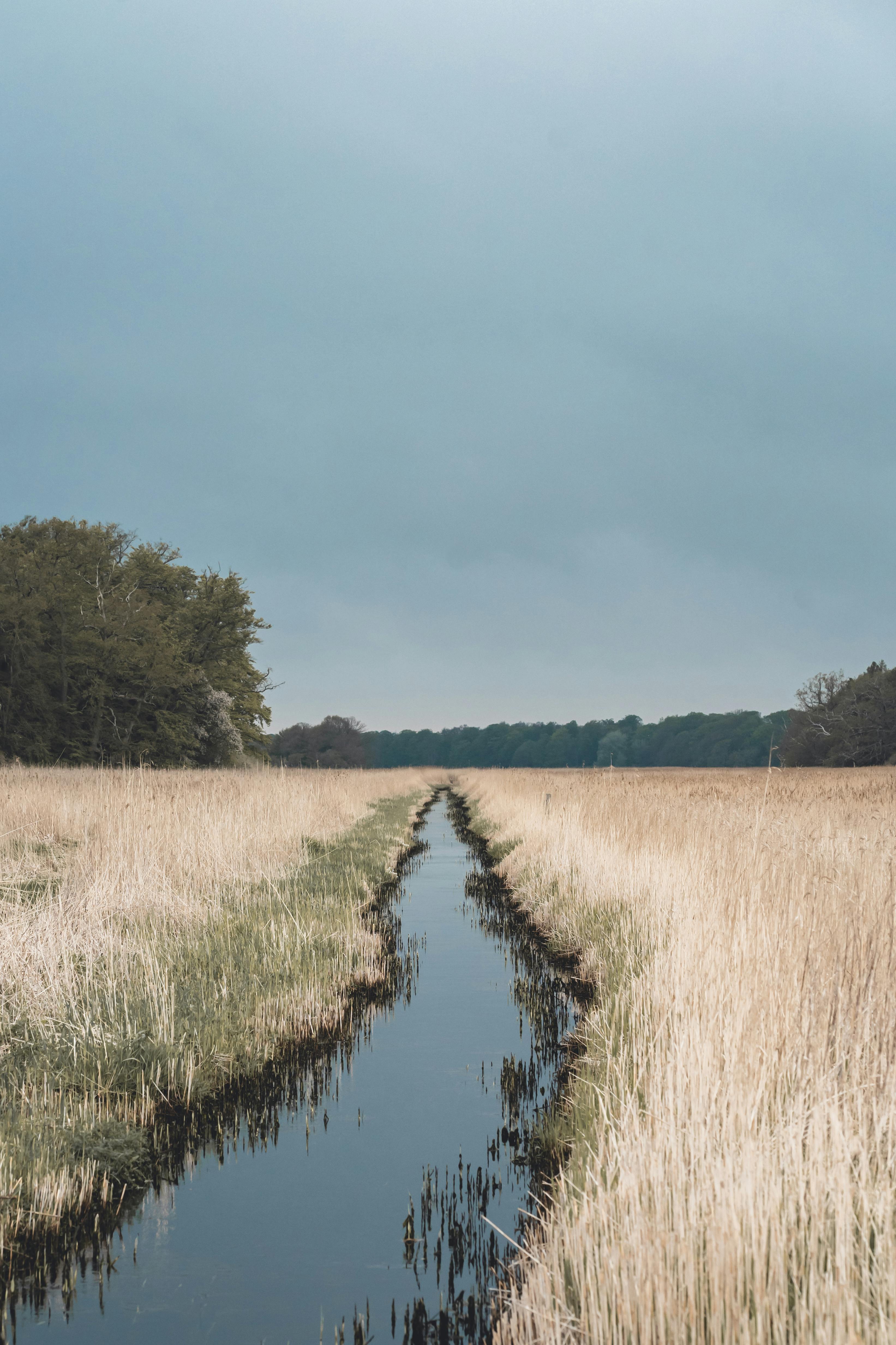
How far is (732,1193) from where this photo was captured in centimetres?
268

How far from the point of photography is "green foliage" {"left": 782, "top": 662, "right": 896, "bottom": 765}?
68250 mm

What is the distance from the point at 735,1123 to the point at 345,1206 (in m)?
2.00

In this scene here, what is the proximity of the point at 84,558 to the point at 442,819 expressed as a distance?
22.1 m

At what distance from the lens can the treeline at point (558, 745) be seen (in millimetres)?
121812

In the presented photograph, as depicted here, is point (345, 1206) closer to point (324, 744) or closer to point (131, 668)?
point (131, 668)

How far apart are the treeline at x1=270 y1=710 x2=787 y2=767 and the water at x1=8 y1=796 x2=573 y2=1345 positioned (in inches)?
3435

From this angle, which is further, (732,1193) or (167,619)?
(167,619)

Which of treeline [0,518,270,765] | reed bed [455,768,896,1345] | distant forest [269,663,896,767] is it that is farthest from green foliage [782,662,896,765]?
reed bed [455,768,896,1345]

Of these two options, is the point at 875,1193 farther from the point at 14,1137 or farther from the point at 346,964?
the point at 346,964

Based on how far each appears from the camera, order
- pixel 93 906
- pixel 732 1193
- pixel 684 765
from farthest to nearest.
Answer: pixel 684 765 → pixel 93 906 → pixel 732 1193

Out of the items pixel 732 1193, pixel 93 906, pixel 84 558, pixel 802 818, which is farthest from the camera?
pixel 84 558

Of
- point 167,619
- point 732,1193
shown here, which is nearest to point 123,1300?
point 732,1193

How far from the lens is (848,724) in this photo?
232 feet

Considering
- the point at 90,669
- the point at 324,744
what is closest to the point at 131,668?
the point at 90,669
